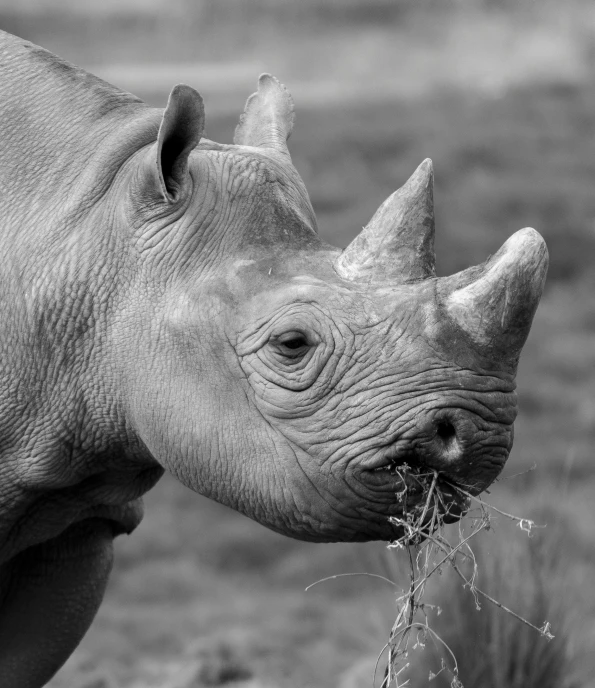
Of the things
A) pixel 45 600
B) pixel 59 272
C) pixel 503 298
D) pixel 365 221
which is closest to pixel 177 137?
pixel 59 272

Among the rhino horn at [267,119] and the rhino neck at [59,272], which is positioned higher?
the rhino horn at [267,119]

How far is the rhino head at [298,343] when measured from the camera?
371cm

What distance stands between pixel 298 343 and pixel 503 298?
609 millimetres

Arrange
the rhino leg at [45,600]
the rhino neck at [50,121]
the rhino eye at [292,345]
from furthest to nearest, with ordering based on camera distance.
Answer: the rhino leg at [45,600]
the rhino neck at [50,121]
the rhino eye at [292,345]

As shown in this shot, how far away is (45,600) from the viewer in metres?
4.95

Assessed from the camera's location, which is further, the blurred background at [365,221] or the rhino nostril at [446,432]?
the blurred background at [365,221]

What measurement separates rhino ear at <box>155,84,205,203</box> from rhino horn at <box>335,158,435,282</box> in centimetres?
57

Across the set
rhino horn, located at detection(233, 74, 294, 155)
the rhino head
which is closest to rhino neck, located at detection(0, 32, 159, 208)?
the rhino head

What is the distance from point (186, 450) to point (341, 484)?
0.50m

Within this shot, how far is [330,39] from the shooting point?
71.4 ft

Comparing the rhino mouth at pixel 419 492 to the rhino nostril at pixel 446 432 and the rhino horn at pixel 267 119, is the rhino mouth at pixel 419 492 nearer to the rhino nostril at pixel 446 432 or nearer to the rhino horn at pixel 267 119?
the rhino nostril at pixel 446 432

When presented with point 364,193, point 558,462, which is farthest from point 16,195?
point 364,193

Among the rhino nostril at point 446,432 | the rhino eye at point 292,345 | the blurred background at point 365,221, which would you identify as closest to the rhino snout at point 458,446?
the rhino nostril at point 446,432

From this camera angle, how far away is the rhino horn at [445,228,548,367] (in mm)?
3676
